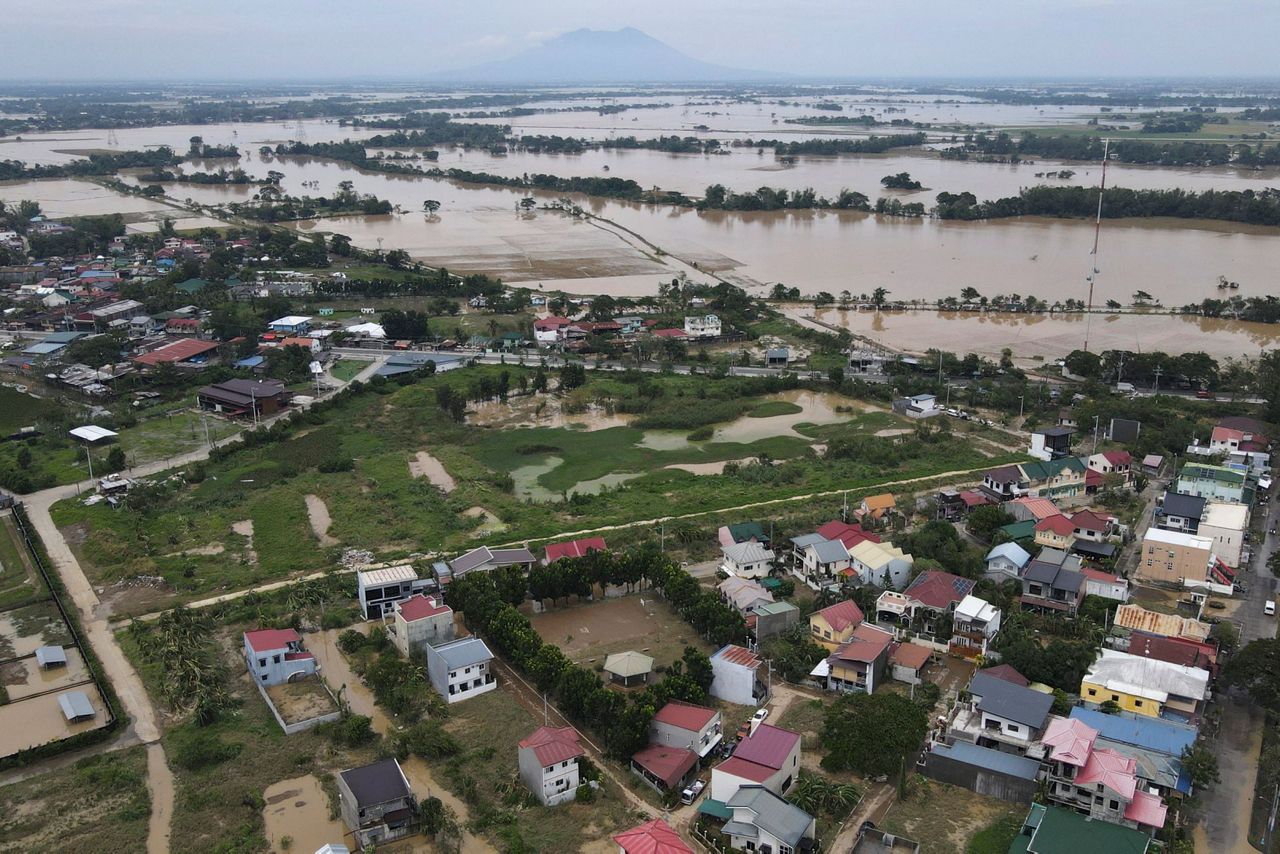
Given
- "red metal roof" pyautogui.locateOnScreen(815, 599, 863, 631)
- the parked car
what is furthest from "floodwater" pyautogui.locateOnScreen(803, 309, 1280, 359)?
the parked car

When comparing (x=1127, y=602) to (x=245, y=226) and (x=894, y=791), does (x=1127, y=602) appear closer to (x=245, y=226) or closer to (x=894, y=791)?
(x=894, y=791)

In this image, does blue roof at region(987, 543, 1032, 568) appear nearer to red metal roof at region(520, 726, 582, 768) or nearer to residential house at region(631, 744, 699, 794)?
residential house at region(631, 744, 699, 794)

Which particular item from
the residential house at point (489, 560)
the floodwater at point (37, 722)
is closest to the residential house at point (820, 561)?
the residential house at point (489, 560)

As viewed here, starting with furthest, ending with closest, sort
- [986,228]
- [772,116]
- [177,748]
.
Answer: [772,116] < [986,228] < [177,748]

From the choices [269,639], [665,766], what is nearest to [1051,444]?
[665,766]

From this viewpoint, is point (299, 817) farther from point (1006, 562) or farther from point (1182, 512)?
point (1182, 512)

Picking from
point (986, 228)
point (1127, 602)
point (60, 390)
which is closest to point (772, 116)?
point (986, 228)

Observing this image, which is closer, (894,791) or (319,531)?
(894,791)
